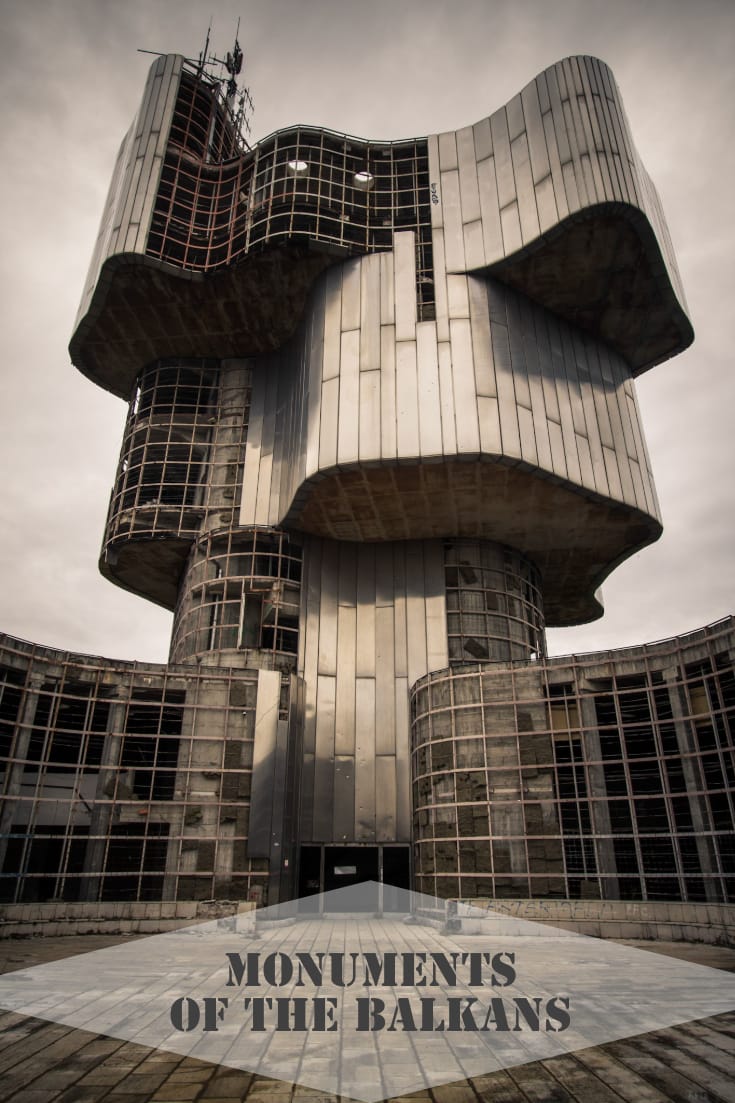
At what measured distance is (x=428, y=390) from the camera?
3553 centimetres

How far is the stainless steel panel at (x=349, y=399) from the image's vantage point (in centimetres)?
3491

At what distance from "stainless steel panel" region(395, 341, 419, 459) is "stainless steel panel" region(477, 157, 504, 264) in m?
6.82

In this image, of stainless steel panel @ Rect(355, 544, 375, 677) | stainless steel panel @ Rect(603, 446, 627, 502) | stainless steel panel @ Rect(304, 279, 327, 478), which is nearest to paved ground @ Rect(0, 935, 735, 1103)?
stainless steel panel @ Rect(304, 279, 327, 478)

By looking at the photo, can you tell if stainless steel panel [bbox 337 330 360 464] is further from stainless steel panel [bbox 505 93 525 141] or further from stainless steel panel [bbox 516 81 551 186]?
stainless steel panel [bbox 505 93 525 141]

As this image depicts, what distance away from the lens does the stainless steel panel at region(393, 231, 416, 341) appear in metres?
37.3

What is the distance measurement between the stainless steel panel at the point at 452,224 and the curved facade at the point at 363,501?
0.24 m

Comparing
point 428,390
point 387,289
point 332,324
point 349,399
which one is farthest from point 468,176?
point 349,399

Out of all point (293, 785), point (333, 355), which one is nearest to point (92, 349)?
point (333, 355)

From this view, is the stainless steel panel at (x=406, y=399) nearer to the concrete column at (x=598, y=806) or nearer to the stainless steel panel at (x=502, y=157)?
the stainless steel panel at (x=502, y=157)

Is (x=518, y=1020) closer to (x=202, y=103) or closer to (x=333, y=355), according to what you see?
(x=333, y=355)


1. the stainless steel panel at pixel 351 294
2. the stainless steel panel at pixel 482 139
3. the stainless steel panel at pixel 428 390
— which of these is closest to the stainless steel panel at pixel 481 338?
the stainless steel panel at pixel 428 390

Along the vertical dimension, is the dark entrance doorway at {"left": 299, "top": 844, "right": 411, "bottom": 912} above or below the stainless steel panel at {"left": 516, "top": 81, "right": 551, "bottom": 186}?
below

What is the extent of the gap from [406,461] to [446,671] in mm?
10378

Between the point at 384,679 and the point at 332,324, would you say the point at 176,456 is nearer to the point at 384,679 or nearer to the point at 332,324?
the point at 332,324
